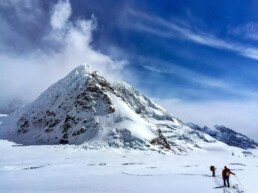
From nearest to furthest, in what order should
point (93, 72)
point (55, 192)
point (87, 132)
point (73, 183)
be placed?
1. point (55, 192)
2. point (73, 183)
3. point (87, 132)
4. point (93, 72)

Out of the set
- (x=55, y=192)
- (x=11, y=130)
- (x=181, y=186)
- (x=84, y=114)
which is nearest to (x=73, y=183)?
(x=55, y=192)

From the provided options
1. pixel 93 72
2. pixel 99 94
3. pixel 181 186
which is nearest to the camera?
pixel 181 186

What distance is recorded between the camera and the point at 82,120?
114m

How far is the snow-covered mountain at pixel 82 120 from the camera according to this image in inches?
4033

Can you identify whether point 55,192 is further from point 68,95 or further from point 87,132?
point 68,95

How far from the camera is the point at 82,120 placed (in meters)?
114

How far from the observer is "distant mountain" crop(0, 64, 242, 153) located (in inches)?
4021

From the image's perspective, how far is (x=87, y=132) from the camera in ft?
349

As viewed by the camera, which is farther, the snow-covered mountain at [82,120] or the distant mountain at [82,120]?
the snow-covered mountain at [82,120]

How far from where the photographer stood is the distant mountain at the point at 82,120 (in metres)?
102

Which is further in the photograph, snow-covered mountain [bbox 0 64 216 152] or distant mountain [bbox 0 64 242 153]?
snow-covered mountain [bbox 0 64 216 152]

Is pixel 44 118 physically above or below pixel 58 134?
above

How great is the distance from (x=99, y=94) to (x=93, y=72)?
22.1m

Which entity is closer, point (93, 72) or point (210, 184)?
point (210, 184)
